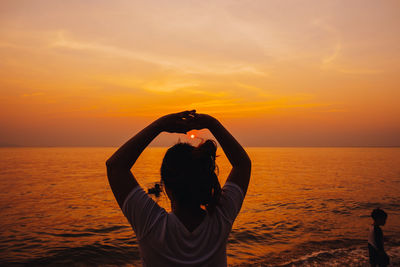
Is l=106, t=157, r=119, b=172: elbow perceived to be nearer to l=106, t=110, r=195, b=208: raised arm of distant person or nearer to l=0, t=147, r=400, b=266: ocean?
l=106, t=110, r=195, b=208: raised arm of distant person

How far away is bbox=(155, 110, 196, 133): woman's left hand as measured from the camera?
1.69 m

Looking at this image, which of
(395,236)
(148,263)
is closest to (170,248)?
(148,263)

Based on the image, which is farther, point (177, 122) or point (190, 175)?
point (177, 122)

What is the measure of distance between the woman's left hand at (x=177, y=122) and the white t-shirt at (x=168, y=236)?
0.42m

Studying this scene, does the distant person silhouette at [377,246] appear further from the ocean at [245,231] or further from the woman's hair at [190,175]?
the woman's hair at [190,175]

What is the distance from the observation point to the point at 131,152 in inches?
63.6

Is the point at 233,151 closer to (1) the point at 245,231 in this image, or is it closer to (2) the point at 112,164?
(2) the point at 112,164

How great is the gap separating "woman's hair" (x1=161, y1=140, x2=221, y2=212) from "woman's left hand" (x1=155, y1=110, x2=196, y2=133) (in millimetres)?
153

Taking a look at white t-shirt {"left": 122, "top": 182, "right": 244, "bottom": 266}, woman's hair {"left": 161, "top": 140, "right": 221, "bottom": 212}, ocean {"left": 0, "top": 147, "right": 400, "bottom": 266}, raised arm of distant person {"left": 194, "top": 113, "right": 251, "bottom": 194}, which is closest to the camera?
white t-shirt {"left": 122, "top": 182, "right": 244, "bottom": 266}

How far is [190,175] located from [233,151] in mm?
487

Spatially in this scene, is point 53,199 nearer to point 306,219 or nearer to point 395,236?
point 306,219

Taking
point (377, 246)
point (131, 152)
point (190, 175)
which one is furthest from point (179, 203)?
point (377, 246)

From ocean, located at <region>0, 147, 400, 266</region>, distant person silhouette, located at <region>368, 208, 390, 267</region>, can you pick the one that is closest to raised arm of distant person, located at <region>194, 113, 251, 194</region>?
distant person silhouette, located at <region>368, 208, 390, 267</region>

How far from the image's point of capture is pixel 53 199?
1083 inches
